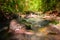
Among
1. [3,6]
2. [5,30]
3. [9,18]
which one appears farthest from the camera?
[3,6]

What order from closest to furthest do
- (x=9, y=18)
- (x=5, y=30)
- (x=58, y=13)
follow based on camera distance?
(x=5, y=30), (x=9, y=18), (x=58, y=13)

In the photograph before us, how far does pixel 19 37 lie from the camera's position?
5125mm

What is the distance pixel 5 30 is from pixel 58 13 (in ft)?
11.6

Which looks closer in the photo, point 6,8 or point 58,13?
point 6,8

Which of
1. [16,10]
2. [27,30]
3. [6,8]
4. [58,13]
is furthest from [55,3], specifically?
[27,30]

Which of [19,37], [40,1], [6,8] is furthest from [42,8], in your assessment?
[19,37]

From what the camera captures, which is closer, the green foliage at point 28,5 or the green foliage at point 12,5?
the green foliage at point 12,5

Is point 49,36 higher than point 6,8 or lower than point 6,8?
lower

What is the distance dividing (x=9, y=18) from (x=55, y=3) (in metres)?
3.09

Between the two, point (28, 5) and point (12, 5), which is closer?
point (12, 5)

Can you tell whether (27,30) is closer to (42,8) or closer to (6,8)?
(6,8)

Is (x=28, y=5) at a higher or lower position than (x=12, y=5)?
lower

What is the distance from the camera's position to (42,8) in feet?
30.6

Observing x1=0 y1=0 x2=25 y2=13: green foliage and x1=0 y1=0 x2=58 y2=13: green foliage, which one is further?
x1=0 y1=0 x2=58 y2=13: green foliage
